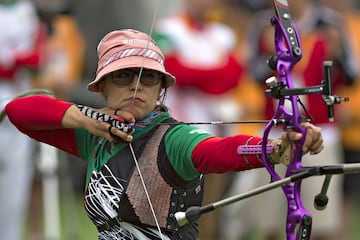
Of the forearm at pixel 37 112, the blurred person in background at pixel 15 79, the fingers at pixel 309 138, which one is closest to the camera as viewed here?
the fingers at pixel 309 138

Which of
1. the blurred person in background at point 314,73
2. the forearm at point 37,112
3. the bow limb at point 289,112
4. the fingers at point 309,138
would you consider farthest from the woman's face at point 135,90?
the blurred person in background at point 314,73

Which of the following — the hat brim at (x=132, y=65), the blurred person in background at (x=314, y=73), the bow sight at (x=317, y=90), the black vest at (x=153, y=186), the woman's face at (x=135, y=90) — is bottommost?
the black vest at (x=153, y=186)

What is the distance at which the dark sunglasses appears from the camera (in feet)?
16.8

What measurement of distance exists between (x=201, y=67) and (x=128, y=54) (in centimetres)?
394

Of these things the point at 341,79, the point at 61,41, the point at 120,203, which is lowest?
the point at 120,203

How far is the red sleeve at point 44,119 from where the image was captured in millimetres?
5434

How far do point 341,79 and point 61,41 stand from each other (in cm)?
253

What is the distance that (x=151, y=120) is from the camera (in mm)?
5148

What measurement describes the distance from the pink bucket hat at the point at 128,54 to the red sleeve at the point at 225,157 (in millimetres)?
457

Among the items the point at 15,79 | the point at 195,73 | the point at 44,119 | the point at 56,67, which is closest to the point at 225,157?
the point at 44,119

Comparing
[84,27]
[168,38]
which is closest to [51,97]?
[168,38]

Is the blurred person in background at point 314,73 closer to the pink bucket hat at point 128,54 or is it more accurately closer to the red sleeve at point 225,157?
the pink bucket hat at point 128,54

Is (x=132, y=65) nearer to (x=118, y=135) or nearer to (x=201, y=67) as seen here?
(x=118, y=135)

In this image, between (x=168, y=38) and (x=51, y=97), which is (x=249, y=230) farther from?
(x=51, y=97)
